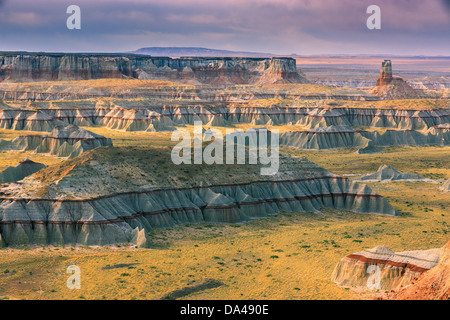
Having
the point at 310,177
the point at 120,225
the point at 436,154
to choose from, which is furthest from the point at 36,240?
the point at 436,154

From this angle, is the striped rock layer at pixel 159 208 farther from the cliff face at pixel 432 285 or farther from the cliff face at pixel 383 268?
the cliff face at pixel 432 285

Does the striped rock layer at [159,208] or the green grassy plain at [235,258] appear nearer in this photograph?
the green grassy plain at [235,258]

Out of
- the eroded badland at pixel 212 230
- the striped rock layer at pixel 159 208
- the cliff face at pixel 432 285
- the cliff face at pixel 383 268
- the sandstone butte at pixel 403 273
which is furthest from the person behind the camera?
the striped rock layer at pixel 159 208

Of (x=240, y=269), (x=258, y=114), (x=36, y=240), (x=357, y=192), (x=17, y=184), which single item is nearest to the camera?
(x=240, y=269)

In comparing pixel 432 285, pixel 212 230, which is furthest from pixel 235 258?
pixel 432 285

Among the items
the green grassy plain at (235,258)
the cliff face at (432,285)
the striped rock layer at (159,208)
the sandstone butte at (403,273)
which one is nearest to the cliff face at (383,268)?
the sandstone butte at (403,273)

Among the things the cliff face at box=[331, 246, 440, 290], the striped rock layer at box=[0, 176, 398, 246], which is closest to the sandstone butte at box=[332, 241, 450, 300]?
the cliff face at box=[331, 246, 440, 290]

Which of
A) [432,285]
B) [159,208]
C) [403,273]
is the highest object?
[159,208]

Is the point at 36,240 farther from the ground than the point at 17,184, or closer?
closer

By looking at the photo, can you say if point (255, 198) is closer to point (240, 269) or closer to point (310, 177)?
point (310, 177)

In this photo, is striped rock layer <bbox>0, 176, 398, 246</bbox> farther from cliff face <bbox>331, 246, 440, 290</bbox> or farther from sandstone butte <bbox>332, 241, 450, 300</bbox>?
sandstone butte <bbox>332, 241, 450, 300</bbox>

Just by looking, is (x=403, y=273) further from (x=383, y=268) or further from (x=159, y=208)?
(x=159, y=208)
